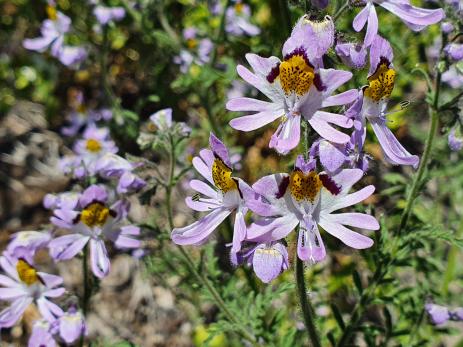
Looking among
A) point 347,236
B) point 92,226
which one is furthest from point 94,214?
point 347,236

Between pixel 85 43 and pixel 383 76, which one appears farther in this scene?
pixel 85 43

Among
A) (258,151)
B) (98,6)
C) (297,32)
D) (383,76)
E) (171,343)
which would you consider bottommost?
(171,343)

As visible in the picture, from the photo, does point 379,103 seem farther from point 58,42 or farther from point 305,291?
point 58,42

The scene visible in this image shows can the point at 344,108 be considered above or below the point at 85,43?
above

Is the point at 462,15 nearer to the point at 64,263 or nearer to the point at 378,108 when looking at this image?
the point at 378,108

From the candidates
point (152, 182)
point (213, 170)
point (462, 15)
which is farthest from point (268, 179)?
point (462, 15)

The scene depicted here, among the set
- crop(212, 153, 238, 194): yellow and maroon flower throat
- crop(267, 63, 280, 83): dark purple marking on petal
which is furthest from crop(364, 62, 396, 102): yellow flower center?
crop(212, 153, 238, 194): yellow and maroon flower throat

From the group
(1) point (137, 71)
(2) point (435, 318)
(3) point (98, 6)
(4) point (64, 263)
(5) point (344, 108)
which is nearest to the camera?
(5) point (344, 108)

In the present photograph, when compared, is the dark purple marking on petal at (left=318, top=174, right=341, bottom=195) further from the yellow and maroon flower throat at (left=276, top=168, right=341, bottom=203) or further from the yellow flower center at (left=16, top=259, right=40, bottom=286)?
the yellow flower center at (left=16, top=259, right=40, bottom=286)

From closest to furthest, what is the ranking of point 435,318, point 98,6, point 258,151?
point 435,318 < point 98,6 < point 258,151
